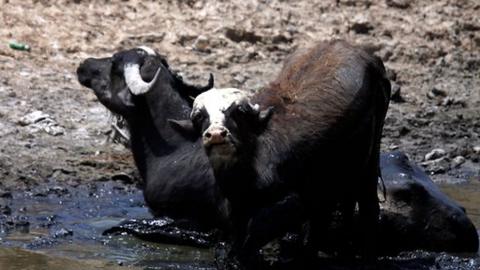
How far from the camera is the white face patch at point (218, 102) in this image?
9211mm

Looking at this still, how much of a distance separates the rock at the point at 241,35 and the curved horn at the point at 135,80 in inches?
→ 180

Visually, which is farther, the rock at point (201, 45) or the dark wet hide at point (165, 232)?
the rock at point (201, 45)

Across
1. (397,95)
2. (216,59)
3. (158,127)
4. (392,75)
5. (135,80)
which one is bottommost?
(397,95)

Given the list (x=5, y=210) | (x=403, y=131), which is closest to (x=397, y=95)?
(x=403, y=131)

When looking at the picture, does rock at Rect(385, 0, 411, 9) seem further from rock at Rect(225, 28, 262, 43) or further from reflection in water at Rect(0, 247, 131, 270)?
reflection in water at Rect(0, 247, 131, 270)

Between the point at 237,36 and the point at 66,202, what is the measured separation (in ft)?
15.2

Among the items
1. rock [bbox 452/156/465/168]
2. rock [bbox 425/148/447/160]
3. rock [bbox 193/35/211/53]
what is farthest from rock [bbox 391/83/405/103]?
rock [bbox 193/35/211/53]

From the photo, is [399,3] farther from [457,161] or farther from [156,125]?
[156,125]

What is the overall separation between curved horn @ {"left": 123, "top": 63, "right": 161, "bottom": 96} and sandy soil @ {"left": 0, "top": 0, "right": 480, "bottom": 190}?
148cm

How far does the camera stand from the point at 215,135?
8.96 meters

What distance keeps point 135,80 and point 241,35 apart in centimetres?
487

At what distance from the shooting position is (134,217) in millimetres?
11711

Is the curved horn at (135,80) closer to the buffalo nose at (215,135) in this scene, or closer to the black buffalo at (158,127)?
the black buffalo at (158,127)

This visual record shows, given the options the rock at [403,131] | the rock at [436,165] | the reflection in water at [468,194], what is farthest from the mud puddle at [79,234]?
the rock at [403,131]
